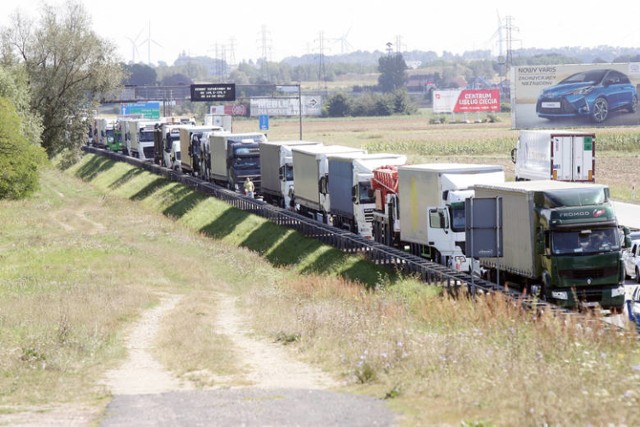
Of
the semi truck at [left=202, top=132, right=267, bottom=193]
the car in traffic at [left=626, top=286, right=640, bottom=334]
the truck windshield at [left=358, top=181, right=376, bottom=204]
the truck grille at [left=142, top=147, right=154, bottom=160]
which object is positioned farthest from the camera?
the truck grille at [left=142, top=147, right=154, bottom=160]

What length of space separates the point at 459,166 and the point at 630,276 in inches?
227

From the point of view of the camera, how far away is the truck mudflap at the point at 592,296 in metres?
26.2

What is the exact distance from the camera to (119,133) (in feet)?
365

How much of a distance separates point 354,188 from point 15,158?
113 ft

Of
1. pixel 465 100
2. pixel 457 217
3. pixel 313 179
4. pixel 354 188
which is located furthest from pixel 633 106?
pixel 457 217

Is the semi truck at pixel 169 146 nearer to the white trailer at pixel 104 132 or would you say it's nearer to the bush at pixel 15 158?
the bush at pixel 15 158

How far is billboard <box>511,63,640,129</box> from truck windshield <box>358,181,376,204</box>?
79.9 metres

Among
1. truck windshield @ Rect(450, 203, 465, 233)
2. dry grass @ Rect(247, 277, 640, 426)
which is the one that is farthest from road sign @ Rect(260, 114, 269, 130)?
dry grass @ Rect(247, 277, 640, 426)

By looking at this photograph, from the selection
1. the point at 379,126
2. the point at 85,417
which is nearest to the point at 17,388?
the point at 85,417

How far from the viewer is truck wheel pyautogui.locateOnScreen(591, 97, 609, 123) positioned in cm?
11981

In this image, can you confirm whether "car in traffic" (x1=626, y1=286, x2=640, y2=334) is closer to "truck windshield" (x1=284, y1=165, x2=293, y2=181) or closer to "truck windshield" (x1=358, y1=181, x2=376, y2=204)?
"truck windshield" (x1=358, y1=181, x2=376, y2=204)

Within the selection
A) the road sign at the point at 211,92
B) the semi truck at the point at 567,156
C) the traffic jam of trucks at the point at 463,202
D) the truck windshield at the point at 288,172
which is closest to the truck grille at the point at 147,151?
the road sign at the point at 211,92

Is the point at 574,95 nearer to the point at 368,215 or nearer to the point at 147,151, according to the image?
the point at 147,151

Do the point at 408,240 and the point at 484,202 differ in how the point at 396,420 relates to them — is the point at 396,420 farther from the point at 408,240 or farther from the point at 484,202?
the point at 408,240
